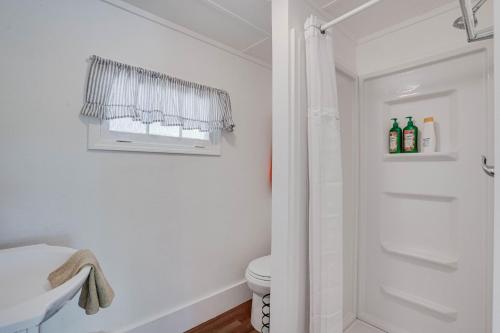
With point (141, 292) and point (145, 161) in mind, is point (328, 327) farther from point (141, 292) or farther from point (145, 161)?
point (145, 161)

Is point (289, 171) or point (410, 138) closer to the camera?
point (289, 171)

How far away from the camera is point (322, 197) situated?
1.28m

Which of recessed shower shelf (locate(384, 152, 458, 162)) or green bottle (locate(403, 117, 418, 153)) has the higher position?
green bottle (locate(403, 117, 418, 153))

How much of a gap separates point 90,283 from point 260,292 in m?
1.17

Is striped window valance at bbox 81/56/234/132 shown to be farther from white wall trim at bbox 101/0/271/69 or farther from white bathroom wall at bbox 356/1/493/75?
white bathroom wall at bbox 356/1/493/75

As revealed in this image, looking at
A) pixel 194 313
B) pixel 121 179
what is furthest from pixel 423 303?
pixel 121 179

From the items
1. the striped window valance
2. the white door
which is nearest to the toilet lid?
the white door

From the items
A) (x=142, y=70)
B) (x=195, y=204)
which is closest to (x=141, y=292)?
(x=195, y=204)

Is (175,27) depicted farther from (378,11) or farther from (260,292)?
(260,292)

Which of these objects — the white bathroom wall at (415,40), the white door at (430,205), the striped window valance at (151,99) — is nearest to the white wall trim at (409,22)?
the white bathroom wall at (415,40)

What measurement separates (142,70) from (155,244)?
121 centimetres

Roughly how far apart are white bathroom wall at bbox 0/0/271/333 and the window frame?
1.8 inches

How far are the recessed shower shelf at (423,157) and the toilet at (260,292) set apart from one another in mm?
1262

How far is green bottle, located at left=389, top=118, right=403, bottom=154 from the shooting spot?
170 cm
